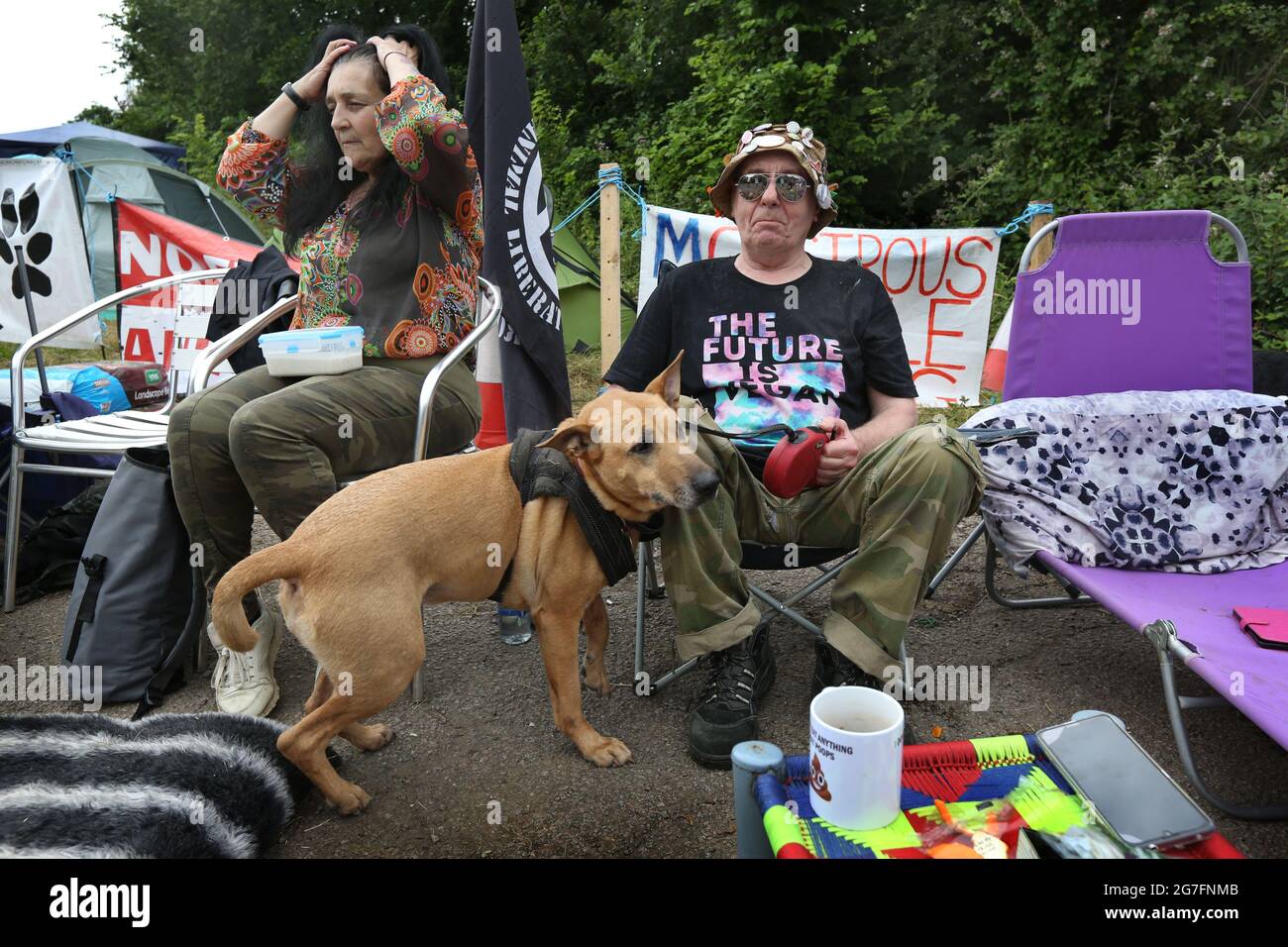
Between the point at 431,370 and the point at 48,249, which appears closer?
the point at 431,370

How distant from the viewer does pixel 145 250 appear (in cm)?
745

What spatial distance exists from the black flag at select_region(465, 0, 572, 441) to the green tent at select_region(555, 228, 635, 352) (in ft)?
15.1

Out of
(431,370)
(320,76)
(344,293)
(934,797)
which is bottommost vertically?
(934,797)

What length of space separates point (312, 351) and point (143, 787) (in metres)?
1.39

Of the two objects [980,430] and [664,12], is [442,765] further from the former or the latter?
[664,12]

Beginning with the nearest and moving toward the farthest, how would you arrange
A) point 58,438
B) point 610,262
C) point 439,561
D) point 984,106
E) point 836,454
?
point 439,561 < point 836,454 < point 58,438 < point 610,262 < point 984,106

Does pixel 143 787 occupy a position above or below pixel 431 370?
below

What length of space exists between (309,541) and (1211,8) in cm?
954

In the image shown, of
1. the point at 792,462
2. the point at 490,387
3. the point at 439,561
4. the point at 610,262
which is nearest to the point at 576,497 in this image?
the point at 439,561

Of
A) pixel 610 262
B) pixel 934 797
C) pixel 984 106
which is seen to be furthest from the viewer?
pixel 984 106

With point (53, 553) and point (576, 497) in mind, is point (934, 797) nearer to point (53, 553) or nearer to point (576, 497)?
point (576, 497)

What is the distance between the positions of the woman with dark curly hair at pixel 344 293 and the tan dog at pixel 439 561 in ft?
1.62

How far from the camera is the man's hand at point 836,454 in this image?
249cm

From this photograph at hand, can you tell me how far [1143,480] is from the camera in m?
3.02
